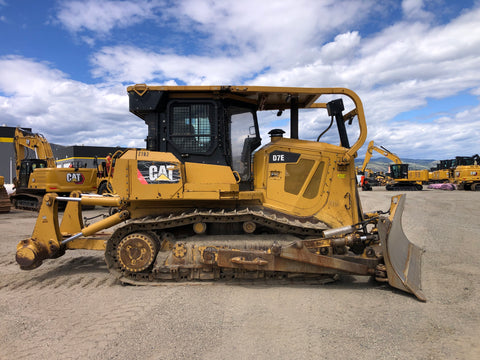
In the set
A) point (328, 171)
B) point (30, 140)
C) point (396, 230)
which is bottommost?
point (396, 230)

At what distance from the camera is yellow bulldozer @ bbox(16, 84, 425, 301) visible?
4641 mm

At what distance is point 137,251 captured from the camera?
4836mm

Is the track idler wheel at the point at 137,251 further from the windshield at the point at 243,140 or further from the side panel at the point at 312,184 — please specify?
the side panel at the point at 312,184

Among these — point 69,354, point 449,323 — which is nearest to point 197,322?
point 69,354

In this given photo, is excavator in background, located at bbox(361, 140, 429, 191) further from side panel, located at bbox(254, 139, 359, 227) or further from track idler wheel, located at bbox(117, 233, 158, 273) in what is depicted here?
track idler wheel, located at bbox(117, 233, 158, 273)

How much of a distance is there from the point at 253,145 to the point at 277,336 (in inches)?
123

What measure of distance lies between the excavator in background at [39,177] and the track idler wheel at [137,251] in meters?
13.2

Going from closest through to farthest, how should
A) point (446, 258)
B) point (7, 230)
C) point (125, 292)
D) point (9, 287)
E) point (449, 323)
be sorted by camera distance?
1. point (449, 323)
2. point (125, 292)
3. point (9, 287)
4. point (446, 258)
5. point (7, 230)

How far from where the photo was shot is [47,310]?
13.5ft

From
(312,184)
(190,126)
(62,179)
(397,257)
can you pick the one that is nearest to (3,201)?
(62,179)

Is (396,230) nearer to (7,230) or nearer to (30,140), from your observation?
(7,230)

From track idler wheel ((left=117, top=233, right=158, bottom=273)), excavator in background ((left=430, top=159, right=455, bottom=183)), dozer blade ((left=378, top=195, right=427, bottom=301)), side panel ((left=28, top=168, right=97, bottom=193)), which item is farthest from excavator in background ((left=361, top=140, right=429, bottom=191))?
track idler wheel ((left=117, top=233, right=158, bottom=273))

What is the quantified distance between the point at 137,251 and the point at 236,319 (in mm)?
1920

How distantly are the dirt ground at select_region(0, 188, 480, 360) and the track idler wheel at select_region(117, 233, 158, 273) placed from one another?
346 mm
